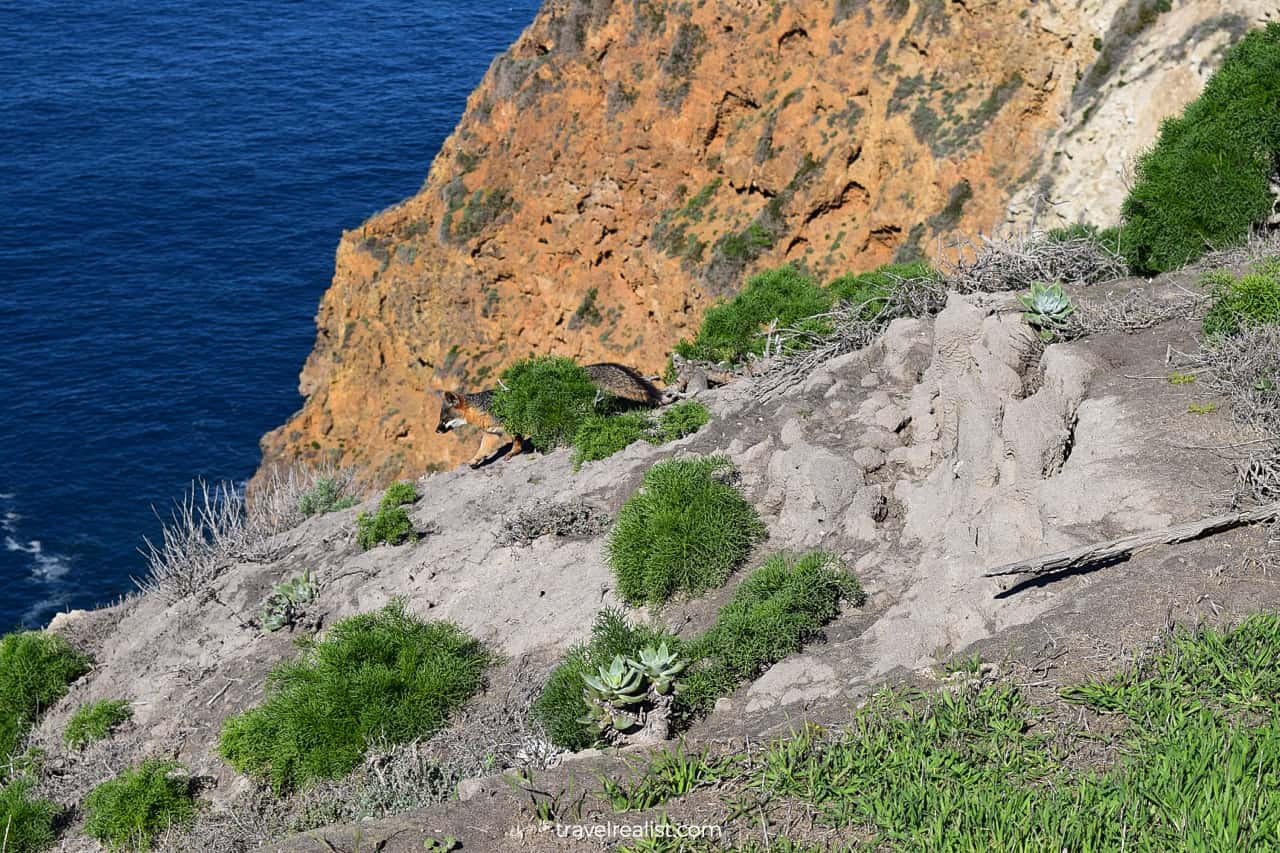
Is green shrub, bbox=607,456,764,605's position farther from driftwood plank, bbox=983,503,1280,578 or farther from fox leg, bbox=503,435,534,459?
fox leg, bbox=503,435,534,459

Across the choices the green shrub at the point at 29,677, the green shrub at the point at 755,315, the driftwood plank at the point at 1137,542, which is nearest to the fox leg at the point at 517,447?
the green shrub at the point at 755,315

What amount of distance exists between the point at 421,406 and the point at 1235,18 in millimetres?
25883

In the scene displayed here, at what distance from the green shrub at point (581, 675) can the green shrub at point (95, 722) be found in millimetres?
5572

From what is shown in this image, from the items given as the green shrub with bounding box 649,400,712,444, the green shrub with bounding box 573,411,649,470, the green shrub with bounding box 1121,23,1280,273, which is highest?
the green shrub with bounding box 1121,23,1280,273

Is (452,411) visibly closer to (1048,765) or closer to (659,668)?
(659,668)

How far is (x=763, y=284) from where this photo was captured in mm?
16406

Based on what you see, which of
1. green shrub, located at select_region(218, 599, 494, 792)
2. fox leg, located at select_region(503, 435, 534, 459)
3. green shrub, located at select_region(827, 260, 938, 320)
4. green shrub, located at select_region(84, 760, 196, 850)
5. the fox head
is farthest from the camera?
the fox head

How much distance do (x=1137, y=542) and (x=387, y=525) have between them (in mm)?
8730

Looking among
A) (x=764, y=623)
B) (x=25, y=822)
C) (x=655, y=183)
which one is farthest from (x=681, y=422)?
(x=655, y=183)

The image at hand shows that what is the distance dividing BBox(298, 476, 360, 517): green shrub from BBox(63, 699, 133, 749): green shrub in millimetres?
4564

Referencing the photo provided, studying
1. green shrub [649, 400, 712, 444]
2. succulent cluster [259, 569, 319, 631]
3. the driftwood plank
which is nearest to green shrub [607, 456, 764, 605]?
green shrub [649, 400, 712, 444]

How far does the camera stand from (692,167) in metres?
32.6

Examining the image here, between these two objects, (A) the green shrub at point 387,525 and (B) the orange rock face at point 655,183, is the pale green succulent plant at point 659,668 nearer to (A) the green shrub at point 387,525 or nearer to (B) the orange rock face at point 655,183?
(A) the green shrub at point 387,525

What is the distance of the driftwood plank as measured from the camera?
310 inches
